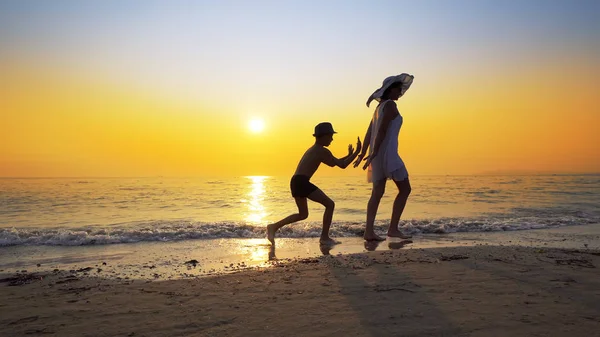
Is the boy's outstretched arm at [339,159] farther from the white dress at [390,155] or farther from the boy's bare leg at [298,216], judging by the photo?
the boy's bare leg at [298,216]

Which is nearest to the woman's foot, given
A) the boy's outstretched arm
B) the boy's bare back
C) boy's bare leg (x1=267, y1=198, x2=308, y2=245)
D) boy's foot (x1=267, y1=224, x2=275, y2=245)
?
boy's bare leg (x1=267, y1=198, x2=308, y2=245)

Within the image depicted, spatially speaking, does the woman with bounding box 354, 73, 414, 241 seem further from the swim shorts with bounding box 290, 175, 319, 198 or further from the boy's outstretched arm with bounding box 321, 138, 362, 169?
the swim shorts with bounding box 290, 175, 319, 198

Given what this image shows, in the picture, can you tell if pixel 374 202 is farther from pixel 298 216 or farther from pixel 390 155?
pixel 298 216

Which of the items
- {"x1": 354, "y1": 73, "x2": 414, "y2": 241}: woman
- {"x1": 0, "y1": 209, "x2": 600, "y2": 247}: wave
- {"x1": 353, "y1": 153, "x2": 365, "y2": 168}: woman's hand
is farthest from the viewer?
{"x1": 0, "y1": 209, "x2": 600, "y2": 247}: wave

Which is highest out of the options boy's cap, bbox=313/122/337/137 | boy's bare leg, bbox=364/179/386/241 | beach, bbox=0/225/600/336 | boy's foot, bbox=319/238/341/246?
boy's cap, bbox=313/122/337/137

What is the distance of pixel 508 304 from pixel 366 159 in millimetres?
3827

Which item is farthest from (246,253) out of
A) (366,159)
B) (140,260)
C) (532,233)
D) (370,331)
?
(532,233)

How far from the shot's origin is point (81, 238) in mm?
7070

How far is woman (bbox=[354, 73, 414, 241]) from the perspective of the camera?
6141 millimetres

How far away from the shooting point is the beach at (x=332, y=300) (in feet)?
8.11

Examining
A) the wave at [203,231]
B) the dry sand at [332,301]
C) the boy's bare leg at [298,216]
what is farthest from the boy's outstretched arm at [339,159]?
the dry sand at [332,301]

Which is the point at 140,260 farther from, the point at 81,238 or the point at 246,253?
the point at 81,238

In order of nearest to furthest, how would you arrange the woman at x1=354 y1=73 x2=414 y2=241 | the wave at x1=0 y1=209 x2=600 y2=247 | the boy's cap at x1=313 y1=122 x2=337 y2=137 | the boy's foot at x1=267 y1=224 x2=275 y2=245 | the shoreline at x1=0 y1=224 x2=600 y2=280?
1. the shoreline at x1=0 y1=224 x2=600 y2=280
2. the woman at x1=354 y1=73 x2=414 y2=241
3. the boy's cap at x1=313 y1=122 x2=337 y2=137
4. the boy's foot at x1=267 y1=224 x2=275 y2=245
5. the wave at x1=0 y1=209 x2=600 y2=247

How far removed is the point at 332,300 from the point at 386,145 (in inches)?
146
